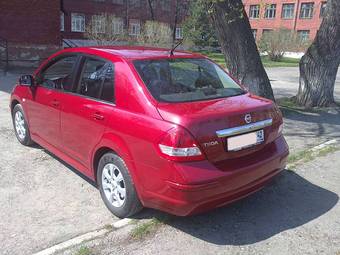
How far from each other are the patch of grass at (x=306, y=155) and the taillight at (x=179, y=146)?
108 inches

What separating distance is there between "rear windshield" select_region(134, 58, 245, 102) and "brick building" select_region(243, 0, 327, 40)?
51.8m

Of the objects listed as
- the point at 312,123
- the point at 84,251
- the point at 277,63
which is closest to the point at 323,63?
the point at 312,123

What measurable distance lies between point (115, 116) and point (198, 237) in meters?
1.40

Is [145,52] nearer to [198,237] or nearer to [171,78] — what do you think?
[171,78]

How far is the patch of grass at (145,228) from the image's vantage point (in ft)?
12.6

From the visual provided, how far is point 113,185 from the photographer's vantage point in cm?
423

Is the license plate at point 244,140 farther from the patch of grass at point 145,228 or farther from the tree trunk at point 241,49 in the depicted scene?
the tree trunk at point 241,49

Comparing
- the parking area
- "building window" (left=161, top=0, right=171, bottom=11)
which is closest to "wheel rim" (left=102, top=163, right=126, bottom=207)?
the parking area

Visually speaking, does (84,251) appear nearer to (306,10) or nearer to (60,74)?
(60,74)

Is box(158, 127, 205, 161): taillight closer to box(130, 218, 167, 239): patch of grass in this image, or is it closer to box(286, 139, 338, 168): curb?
box(130, 218, 167, 239): patch of grass

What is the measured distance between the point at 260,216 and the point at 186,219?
0.78 metres

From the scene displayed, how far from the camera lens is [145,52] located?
4734mm

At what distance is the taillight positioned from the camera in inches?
138

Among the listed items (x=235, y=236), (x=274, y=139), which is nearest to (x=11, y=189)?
(x=235, y=236)
